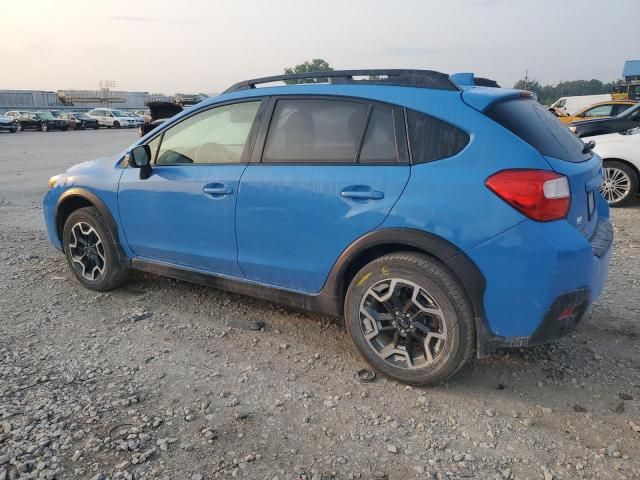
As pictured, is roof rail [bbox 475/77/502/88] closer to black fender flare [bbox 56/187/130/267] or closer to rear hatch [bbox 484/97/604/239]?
rear hatch [bbox 484/97/604/239]

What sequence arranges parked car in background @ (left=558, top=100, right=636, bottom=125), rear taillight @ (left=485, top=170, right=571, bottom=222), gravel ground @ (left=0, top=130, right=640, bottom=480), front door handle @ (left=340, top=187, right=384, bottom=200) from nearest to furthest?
gravel ground @ (left=0, top=130, right=640, bottom=480)
rear taillight @ (left=485, top=170, right=571, bottom=222)
front door handle @ (left=340, top=187, right=384, bottom=200)
parked car in background @ (left=558, top=100, right=636, bottom=125)

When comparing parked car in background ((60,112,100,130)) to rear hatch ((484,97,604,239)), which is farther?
parked car in background ((60,112,100,130))

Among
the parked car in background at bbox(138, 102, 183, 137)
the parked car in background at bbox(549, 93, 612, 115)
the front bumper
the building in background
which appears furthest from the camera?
the building in background

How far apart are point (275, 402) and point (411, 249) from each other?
117 centimetres

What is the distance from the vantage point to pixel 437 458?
249 centimetres

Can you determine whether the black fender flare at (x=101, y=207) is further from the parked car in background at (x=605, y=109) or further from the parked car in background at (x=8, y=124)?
the parked car in background at (x=8, y=124)

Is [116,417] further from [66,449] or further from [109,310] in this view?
[109,310]

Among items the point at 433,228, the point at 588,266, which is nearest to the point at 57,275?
the point at 433,228

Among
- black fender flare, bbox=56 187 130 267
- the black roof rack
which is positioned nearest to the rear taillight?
the black roof rack

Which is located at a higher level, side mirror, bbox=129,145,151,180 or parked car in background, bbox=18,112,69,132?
parked car in background, bbox=18,112,69,132

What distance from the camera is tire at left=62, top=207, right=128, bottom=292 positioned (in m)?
4.38

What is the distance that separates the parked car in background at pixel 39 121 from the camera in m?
35.1

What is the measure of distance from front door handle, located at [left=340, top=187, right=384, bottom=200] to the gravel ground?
3.68ft

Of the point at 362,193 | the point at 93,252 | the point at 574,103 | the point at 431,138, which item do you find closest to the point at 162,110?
the point at 93,252
